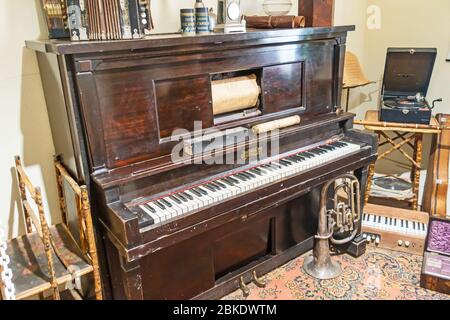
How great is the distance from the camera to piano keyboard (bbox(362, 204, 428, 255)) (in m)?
2.42

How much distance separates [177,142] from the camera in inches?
69.1

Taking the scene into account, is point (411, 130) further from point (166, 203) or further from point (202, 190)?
point (166, 203)

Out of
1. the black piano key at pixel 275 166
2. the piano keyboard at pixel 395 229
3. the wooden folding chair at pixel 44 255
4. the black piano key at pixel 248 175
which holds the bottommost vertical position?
the piano keyboard at pixel 395 229

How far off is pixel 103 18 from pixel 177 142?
0.60 metres

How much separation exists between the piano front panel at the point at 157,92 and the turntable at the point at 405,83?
1015 millimetres

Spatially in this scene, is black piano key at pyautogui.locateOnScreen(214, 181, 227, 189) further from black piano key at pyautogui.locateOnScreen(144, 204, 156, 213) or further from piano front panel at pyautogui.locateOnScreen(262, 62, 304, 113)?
piano front panel at pyautogui.locateOnScreen(262, 62, 304, 113)

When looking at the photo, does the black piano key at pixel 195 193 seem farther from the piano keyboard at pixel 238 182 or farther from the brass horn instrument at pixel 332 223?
the brass horn instrument at pixel 332 223

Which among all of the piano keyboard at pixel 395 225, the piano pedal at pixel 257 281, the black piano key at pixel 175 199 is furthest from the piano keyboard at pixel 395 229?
the black piano key at pixel 175 199

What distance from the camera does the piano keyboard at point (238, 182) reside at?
5.16 feet

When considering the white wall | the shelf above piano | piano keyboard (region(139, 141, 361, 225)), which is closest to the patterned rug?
piano keyboard (region(139, 141, 361, 225))

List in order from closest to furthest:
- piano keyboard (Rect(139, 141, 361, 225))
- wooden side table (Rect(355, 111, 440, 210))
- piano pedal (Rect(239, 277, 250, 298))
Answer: piano keyboard (Rect(139, 141, 361, 225)) < piano pedal (Rect(239, 277, 250, 298)) < wooden side table (Rect(355, 111, 440, 210))

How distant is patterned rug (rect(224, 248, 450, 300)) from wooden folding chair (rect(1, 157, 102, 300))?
87 centimetres

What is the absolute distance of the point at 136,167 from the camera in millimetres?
1625

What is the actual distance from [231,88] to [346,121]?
2.77ft
